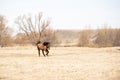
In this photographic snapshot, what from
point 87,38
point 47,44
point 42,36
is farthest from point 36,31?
point 47,44

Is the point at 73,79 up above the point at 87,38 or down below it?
above

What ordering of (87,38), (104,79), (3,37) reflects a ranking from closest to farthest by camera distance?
(104,79)
(3,37)
(87,38)

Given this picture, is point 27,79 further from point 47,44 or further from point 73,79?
point 47,44

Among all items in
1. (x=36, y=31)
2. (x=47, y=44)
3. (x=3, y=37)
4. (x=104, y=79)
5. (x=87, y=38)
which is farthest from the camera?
(x=87, y=38)

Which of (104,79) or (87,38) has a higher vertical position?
(104,79)

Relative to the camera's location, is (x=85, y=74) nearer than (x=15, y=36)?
Yes

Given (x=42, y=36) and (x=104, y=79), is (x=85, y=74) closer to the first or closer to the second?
(x=104, y=79)

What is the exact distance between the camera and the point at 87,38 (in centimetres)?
8312

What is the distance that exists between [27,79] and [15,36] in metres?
72.0

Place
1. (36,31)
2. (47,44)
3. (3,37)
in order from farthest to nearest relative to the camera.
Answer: (36,31) → (3,37) → (47,44)

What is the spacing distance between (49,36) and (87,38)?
12.7 metres

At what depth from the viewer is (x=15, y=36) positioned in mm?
84688

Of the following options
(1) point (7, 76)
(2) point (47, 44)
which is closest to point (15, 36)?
(2) point (47, 44)

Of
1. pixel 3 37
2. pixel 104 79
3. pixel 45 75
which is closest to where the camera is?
pixel 104 79
